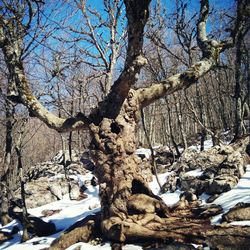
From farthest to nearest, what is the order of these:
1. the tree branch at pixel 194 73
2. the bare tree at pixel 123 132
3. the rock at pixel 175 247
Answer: the tree branch at pixel 194 73 < the bare tree at pixel 123 132 < the rock at pixel 175 247

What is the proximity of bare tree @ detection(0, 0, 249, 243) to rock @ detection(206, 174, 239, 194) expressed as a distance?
135cm

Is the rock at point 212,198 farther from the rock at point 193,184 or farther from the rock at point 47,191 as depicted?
the rock at point 47,191

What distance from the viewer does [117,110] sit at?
18.3 ft

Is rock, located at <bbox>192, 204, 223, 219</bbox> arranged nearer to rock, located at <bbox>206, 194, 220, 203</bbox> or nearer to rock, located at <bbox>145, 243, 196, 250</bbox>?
rock, located at <bbox>206, 194, 220, 203</bbox>

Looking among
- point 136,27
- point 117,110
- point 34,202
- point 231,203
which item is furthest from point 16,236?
point 136,27

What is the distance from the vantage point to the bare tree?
4961 millimetres

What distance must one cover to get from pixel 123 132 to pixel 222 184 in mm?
2815

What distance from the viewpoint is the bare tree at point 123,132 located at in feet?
16.3

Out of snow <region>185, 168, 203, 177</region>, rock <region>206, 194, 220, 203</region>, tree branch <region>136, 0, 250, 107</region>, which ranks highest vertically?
tree branch <region>136, 0, 250, 107</region>

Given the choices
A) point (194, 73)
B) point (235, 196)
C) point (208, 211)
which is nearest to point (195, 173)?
point (235, 196)

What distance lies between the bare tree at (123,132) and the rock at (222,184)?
1353mm

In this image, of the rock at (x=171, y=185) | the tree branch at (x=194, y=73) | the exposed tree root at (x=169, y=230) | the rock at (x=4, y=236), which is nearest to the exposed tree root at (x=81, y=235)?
the exposed tree root at (x=169, y=230)

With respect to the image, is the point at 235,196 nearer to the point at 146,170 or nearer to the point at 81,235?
the point at 81,235

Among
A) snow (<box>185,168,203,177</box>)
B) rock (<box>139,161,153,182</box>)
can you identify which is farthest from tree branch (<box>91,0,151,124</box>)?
rock (<box>139,161,153,182</box>)
